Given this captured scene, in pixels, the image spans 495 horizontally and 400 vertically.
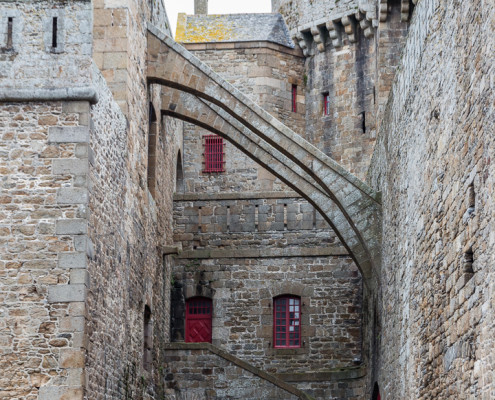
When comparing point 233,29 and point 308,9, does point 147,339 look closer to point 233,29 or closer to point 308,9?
point 233,29

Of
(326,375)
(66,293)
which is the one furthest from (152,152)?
(66,293)

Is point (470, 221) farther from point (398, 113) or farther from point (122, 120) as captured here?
point (122, 120)

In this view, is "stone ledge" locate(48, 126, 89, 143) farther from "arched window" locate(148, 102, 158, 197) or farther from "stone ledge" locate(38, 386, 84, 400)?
"arched window" locate(148, 102, 158, 197)

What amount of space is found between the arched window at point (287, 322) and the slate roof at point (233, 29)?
690 centimetres

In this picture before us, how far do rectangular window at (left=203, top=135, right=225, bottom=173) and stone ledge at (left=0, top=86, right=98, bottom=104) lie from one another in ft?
A: 39.7

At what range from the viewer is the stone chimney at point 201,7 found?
28156 mm

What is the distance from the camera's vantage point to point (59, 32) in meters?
12.8

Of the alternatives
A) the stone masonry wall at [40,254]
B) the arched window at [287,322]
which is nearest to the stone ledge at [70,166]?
the stone masonry wall at [40,254]

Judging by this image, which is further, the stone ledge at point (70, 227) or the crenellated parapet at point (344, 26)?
the crenellated parapet at point (344, 26)

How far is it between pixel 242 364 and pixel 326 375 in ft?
6.04

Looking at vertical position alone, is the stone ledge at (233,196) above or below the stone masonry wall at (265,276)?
above

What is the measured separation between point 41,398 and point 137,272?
15.5 feet

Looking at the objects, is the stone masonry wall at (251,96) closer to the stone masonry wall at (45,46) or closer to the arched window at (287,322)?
the arched window at (287,322)

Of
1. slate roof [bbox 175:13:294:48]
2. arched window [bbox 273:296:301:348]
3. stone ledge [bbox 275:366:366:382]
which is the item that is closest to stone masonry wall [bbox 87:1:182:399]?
arched window [bbox 273:296:301:348]
